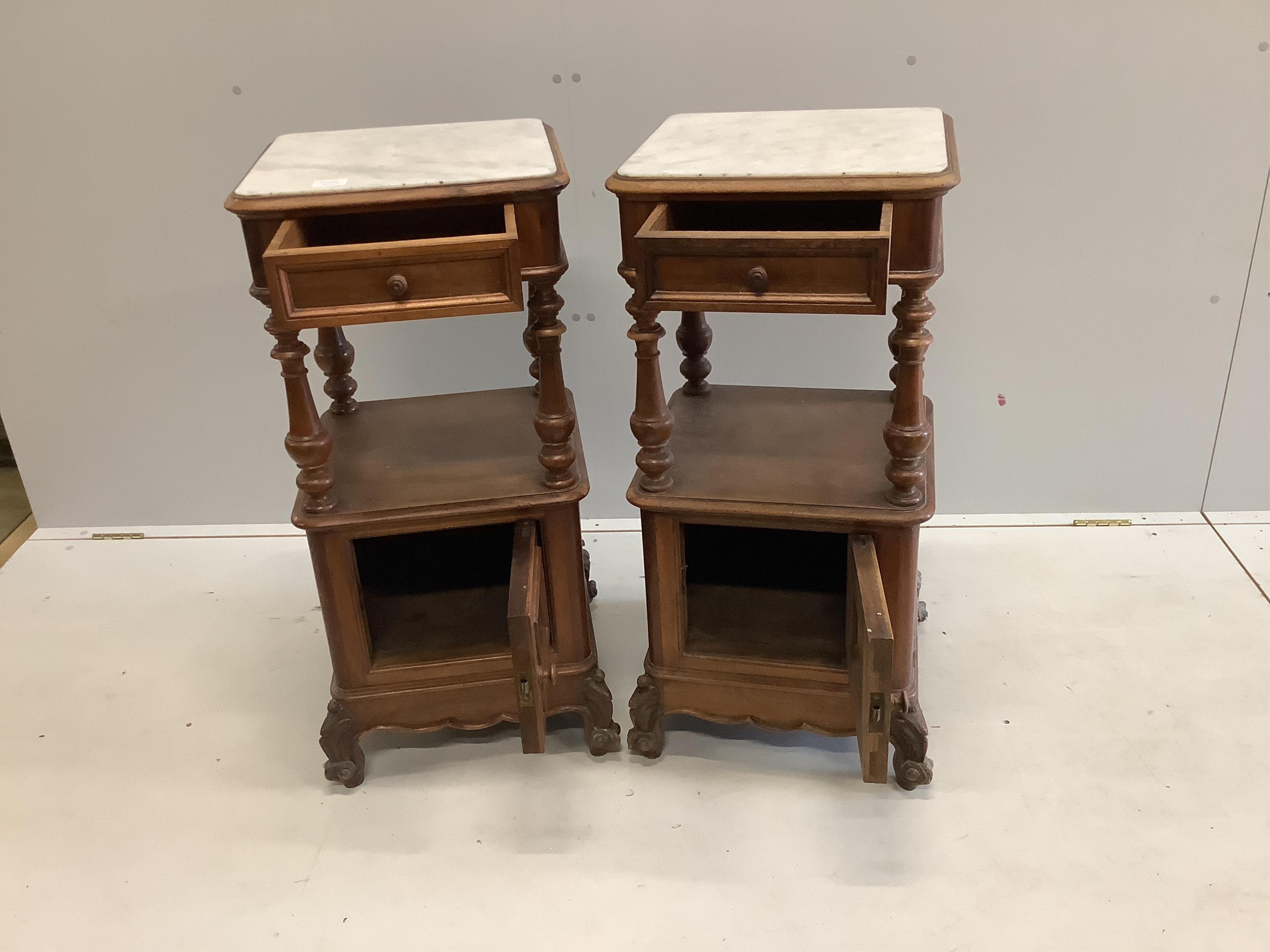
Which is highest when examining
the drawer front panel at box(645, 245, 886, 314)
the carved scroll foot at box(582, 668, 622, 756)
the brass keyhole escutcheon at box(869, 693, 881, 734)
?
the drawer front panel at box(645, 245, 886, 314)

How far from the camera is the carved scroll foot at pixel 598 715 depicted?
176 centimetres

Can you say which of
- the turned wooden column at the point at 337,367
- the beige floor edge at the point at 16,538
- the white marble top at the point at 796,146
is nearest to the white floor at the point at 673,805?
the beige floor edge at the point at 16,538

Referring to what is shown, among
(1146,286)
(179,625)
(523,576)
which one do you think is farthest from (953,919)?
(179,625)

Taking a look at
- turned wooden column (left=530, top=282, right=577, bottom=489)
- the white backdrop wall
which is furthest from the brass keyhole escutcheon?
the white backdrop wall

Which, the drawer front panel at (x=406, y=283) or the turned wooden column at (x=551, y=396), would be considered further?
the turned wooden column at (x=551, y=396)

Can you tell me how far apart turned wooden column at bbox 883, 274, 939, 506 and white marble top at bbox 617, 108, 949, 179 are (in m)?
0.17

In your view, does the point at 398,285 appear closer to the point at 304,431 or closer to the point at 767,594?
the point at 304,431

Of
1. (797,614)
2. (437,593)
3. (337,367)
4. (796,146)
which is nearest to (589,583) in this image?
(437,593)

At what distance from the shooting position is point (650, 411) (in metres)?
1.55

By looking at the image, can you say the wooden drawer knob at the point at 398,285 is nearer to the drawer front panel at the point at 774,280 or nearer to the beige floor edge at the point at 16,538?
the drawer front panel at the point at 774,280

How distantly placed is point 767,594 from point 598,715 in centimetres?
35

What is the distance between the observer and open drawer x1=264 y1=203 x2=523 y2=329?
139cm

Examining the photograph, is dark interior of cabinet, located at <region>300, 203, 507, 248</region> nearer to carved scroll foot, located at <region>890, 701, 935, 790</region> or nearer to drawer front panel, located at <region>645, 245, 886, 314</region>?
drawer front panel, located at <region>645, 245, 886, 314</region>

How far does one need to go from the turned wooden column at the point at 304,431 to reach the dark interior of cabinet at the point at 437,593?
0.46ft
